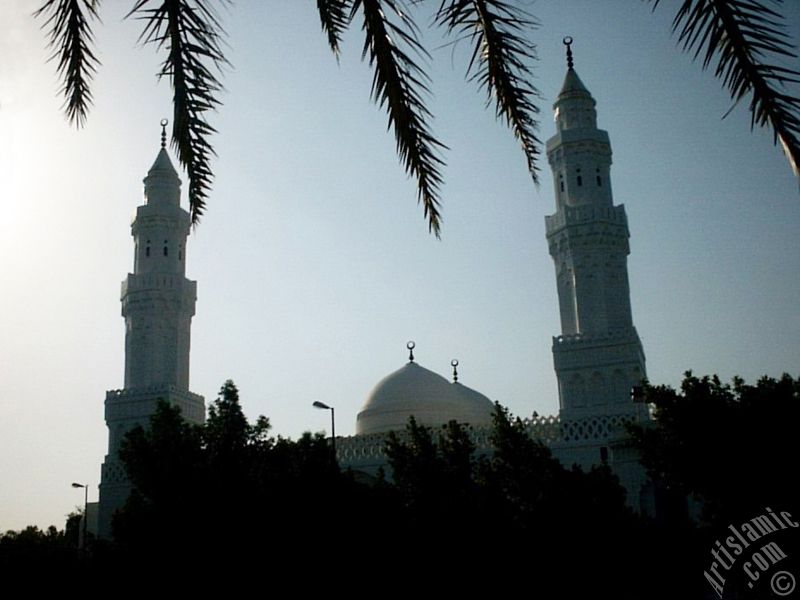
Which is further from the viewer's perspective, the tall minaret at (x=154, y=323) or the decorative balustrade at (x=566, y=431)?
the tall minaret at (x=154, y=323)

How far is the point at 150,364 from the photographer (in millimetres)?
35094

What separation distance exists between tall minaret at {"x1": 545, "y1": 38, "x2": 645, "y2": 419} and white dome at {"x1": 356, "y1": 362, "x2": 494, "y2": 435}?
6.01 meters

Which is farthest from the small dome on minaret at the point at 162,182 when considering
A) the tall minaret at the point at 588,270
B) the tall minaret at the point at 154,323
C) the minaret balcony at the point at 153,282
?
the tall minaret at the point at 588,270

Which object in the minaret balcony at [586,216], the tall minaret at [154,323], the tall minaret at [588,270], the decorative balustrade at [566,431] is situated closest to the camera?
the decorative balustrade at [566,431]

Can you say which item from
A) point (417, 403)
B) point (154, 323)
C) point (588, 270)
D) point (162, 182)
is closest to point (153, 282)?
point (154, 323)

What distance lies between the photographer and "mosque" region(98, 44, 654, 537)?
28344 mm

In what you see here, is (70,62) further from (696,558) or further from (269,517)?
(696,558)

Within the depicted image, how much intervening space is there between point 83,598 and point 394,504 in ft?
19.9

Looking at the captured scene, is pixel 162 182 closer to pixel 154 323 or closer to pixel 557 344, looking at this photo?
pixel 154 323

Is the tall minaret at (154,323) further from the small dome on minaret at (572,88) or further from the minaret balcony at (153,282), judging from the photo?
the small dome on minaret at (572,88)

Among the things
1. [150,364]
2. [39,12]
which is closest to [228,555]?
[39,12]

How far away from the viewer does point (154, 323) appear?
1382 inches

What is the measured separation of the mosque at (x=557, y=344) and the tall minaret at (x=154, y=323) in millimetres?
40

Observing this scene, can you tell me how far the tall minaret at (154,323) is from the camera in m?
34.4
